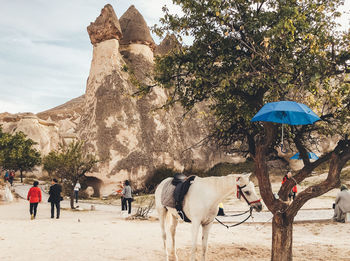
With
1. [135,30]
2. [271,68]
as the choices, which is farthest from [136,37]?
[271,68]

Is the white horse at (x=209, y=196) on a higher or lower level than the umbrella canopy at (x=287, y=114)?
lower

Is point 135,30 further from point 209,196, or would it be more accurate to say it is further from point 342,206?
point 209,196

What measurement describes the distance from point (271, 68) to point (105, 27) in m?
27.5

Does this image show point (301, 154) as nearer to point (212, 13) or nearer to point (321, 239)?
point (212, 13)

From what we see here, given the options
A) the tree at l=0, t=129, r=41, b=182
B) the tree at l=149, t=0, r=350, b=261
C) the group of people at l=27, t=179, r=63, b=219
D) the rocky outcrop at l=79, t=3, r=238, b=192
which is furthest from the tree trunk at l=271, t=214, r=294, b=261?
the tree at l=0, t=129, r=41, b=182

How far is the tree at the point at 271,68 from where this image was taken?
6594 millimetres

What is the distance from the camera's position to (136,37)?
112 feet

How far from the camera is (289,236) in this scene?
6.66m

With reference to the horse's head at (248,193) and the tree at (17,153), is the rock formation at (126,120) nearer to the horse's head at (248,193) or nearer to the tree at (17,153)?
→ the tree at (17,153)

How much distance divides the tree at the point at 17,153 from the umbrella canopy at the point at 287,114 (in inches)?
1602

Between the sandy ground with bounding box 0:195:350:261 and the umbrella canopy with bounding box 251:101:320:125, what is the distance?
399cm

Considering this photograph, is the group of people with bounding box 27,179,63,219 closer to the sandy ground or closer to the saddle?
the sandy ground

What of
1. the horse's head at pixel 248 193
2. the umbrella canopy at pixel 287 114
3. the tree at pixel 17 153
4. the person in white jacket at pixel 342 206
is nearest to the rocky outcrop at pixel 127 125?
the person in white jacket at pixel 342 206

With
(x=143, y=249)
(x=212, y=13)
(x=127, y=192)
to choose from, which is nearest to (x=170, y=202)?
(x=143, y=249)
